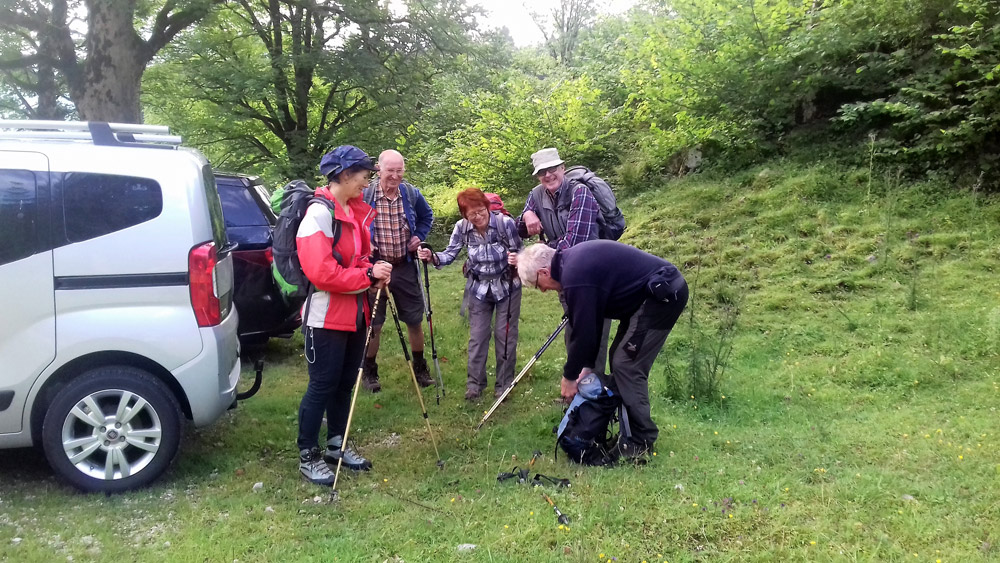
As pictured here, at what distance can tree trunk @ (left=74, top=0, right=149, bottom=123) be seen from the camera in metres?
8.81

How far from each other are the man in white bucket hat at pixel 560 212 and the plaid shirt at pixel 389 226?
103 centimetres

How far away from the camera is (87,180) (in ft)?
12.6

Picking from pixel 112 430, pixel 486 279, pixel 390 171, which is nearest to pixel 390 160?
pixel 390 171

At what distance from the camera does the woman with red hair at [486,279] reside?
5.36 m

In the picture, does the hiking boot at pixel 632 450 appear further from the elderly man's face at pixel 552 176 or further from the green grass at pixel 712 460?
the elderly man's face at pixel 552 176

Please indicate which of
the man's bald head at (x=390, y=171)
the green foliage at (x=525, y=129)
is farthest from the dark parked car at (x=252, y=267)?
the green foliage at (x=525, y=129)

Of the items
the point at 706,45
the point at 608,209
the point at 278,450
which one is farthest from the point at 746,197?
the point at 278,450

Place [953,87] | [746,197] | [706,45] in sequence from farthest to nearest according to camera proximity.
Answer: [706,45]
[746,197]
[953,87]

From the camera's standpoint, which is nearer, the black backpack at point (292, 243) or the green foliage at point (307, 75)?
the black backpack at point (292, 243)

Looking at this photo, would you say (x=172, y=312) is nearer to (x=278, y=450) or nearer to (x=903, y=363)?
(x=278, y=450)

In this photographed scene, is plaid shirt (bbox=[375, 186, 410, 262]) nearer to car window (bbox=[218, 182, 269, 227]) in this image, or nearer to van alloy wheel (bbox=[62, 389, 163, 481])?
car window (bbox=[218, 182, 269, 227])

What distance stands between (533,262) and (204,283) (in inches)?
78.3

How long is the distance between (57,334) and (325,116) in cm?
745

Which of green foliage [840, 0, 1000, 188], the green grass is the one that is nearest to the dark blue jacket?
the green grass
